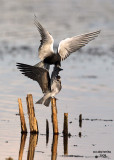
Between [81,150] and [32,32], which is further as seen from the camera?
[32,32]

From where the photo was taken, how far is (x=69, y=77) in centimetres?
1683

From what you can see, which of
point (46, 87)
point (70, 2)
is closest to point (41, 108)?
point (46, 87)

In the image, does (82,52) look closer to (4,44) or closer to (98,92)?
(4,44)

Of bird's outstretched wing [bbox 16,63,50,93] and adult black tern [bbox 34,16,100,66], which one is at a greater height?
adult black tern [bbox 34,16,100,66]

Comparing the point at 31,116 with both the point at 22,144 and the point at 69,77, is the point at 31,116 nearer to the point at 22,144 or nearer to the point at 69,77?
the point at 22,144

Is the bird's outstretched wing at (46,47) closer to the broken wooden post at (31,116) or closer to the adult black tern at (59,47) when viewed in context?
the adult black tern at (59,47)

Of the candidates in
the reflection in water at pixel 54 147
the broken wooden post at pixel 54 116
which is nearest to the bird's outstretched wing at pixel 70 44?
the broken wooden post at pixel 54 116

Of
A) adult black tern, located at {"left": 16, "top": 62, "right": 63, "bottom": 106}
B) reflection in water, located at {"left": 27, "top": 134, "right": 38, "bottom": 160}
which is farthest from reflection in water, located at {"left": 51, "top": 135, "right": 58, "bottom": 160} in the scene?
adult black tern, located at {"left": 16, "top": 62, "right": 63, "bottom": 106}

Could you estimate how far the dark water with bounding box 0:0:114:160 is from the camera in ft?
33.1

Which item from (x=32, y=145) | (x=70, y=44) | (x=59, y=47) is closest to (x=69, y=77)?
(x=70, y=44)

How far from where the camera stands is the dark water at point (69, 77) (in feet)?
33.1

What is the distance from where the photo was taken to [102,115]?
40.7 ft

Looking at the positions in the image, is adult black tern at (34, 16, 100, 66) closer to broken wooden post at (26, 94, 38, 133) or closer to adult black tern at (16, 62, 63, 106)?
adult black tern at (16, 62, 63, 106)

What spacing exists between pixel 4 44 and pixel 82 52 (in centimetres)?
286
